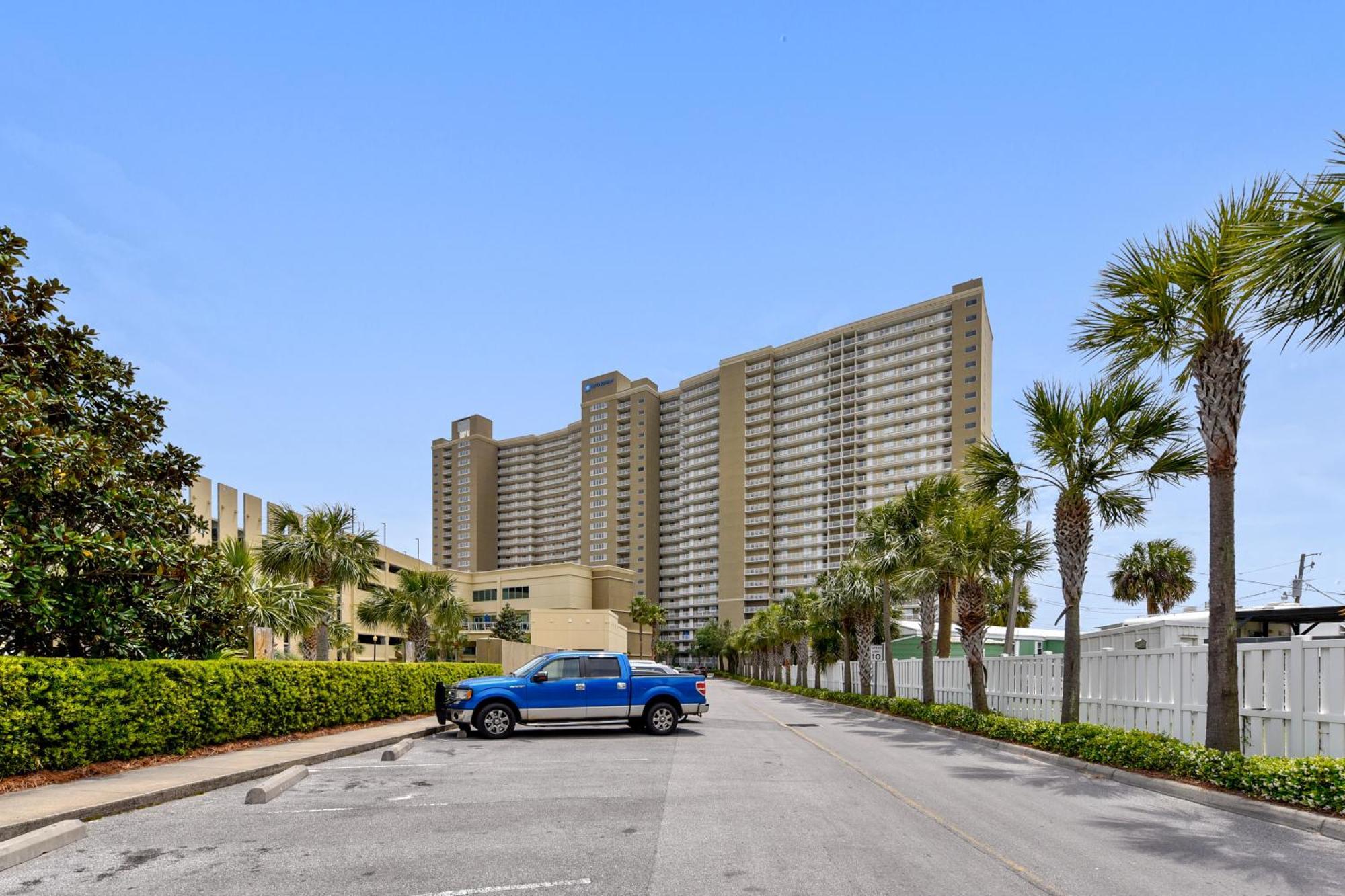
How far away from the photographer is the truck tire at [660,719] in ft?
62.8

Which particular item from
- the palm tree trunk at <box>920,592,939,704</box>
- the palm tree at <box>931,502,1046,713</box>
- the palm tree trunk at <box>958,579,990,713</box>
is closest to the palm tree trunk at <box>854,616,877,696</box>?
the palm tree trunk at <box>920,592,939,704</box>

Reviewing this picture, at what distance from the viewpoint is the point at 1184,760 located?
1205 centimetres

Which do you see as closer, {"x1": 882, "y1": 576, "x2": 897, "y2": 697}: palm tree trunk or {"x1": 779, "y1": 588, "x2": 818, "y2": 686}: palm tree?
{"x1": 882, "y1": 576, "x2": 897, "y2": 697}: palm tree trunk

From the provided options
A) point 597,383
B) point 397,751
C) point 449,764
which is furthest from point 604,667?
point 597,383

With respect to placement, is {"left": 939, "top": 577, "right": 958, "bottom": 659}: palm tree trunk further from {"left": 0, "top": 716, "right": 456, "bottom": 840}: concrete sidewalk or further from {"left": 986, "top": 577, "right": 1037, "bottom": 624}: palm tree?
{"left": 0, "top": 716, "right": 456, "bottom": 840}: concrete sidewalk

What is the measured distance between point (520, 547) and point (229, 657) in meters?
173

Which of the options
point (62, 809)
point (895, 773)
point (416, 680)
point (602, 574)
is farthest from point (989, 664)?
point (602, 574)

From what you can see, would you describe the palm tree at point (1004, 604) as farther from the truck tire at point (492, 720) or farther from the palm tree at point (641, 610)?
the palm tree at point (641, 610)

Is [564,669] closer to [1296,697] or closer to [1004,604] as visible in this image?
[1296,697]

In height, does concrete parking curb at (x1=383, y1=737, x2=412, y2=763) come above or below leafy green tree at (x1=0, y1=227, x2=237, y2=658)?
below

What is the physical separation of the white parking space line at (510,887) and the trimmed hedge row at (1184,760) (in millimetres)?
8181

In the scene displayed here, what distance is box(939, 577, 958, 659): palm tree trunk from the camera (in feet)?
87.9

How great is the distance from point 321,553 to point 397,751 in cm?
1814

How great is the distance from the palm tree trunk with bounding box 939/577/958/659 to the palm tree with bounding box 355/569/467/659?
2874 cm
